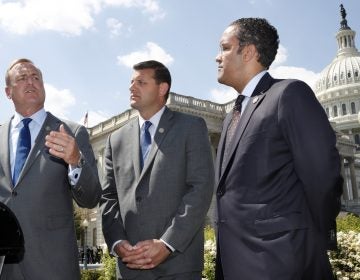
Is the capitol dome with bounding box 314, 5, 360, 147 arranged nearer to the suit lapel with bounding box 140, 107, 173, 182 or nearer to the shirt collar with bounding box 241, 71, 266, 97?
the suit lapel with bounding box 140, 107, 173, 182

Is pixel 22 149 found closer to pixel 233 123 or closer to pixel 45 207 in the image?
pixel 45 207

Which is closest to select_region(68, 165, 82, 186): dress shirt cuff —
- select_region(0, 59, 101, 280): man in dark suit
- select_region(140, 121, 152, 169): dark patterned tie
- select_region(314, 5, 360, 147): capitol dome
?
select_region(0, 59, 101, 280): man in dark suit

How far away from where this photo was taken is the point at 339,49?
133000 mm

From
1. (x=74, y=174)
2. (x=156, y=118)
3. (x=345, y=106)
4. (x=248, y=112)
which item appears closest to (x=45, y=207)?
(x=74, y=174)

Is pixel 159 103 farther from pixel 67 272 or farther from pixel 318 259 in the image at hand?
pixel 318 259

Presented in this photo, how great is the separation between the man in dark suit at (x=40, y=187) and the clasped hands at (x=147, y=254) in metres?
0.46

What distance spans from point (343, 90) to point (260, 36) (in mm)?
121229

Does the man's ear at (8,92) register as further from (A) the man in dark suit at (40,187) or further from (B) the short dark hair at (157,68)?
(B) the short dark hair at (157,68)

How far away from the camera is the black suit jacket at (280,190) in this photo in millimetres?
3020

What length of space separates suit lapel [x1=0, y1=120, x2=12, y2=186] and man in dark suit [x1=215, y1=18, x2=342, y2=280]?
1.67 m

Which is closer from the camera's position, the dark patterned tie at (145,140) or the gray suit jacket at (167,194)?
the gray suit jacket at (167,194)

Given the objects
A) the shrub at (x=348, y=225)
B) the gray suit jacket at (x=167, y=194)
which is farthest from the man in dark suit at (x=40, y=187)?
the shrub at (x=348, y=225)

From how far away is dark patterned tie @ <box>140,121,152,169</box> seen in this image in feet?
14.5

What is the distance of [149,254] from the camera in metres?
3.76
